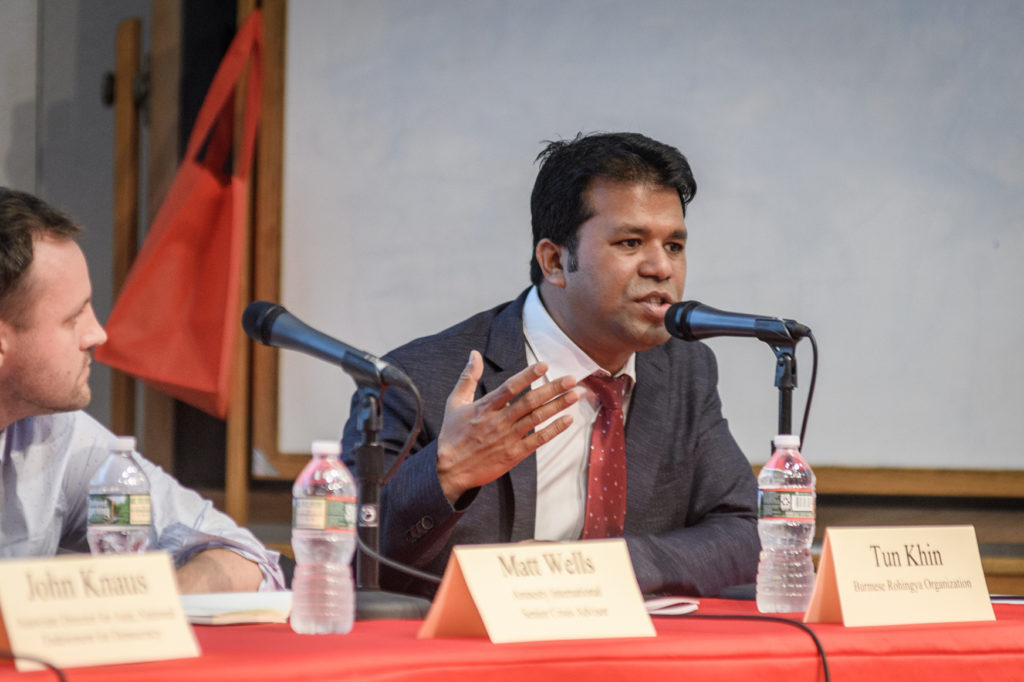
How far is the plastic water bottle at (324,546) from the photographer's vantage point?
112cm

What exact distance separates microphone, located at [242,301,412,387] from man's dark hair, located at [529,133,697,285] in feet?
3.22

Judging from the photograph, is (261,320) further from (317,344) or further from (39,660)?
(39,660)

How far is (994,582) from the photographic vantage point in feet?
8.75

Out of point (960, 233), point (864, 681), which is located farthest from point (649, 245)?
point (864, 681)

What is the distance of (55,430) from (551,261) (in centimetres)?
98

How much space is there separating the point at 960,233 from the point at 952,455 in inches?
20.7

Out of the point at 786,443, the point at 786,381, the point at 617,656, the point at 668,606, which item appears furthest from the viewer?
the point at 786,381

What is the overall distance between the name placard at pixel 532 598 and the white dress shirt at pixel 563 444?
0.87 metres

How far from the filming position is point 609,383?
6.95ft

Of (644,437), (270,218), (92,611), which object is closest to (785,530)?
(644,437)

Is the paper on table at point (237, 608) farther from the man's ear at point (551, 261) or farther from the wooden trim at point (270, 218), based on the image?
the wooden trim at point (270, 218)

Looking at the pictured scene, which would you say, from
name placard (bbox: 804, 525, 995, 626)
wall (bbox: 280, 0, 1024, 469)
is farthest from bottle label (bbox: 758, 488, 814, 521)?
wall (bbox: 280, 0, 1024, 469)

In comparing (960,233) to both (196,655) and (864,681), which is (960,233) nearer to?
(864,681)

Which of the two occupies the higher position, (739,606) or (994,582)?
(739,606)
